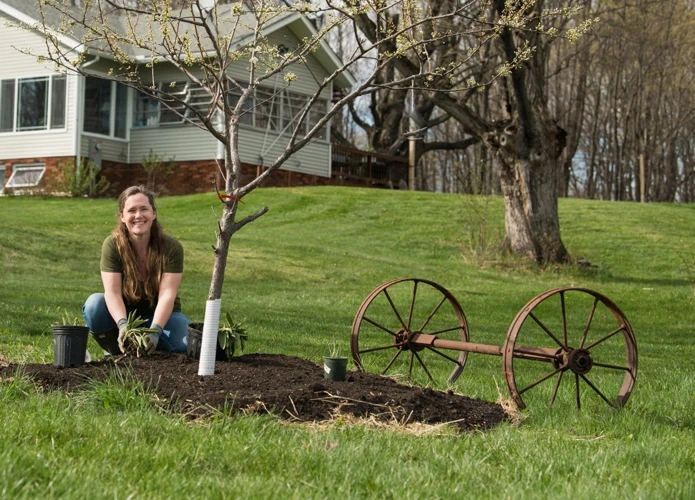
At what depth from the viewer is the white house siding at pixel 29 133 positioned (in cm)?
2834

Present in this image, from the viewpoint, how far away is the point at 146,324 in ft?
20.2

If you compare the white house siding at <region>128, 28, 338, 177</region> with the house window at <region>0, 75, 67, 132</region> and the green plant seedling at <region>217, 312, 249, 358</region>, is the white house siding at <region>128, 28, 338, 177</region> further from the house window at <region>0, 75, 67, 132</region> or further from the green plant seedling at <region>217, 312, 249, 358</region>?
the green plant seedling at <region>217, 312, 249, 358</region>

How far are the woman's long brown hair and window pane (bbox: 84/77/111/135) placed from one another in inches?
946

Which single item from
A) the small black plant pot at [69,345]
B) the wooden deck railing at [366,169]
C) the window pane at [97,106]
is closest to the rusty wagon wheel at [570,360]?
the small black plant pot at [69,345]

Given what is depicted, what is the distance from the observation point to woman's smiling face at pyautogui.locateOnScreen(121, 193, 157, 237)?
5.91m

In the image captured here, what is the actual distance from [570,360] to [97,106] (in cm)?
2623

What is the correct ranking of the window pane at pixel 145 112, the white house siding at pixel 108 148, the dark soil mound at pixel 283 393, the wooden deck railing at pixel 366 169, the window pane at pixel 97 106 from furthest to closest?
1. the wooden deck railing at pixel 366 169
2. the window pane at pixel 145 112
3. the window pane at pixel 97 106
4. the white house siding at pixel 108 148
5. the dark soil mound at pixel 283 393

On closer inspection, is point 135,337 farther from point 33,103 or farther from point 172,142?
point 33,103

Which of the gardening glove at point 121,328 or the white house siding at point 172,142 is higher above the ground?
the white house siding at point 172,142

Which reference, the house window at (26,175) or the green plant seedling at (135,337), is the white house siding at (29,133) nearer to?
the house window at (26,175)

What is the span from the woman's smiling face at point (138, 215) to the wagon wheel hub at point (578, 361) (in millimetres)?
2725

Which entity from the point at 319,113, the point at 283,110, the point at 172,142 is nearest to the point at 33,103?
the point at 172,142

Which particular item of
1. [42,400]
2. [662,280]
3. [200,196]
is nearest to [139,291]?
[42,400]

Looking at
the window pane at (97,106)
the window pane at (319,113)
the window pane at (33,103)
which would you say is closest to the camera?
the window pane at (33,103)
